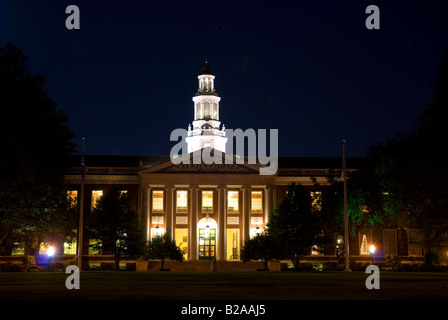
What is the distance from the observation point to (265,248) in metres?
49.5

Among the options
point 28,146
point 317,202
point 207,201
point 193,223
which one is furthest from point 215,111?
point 28,146

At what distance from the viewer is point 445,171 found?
32188 millimetres

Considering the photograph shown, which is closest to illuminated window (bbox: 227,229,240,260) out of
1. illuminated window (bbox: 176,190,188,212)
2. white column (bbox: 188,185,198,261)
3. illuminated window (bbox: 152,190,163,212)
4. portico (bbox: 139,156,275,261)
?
portico (bbox: 139,156,275,261)

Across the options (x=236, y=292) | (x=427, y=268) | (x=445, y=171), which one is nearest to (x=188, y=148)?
(x=427, y=268)

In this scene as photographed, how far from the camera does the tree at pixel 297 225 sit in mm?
52656

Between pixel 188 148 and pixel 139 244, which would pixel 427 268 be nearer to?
pixel 139 244

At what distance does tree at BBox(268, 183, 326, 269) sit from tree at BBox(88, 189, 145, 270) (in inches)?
464

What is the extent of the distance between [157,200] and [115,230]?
13.8m

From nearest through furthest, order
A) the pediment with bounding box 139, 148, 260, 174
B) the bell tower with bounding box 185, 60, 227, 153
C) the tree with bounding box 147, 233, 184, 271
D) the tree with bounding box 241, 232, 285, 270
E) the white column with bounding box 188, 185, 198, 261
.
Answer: the tree with bounding box 241, 232, 285, 270, the tree with bounding box 147, 233, 184, 271, the white column with bounding box 188, 185, 198, 261, the pediment with bounding box 139, 148, 260, 174, the bell tower with bounding box 185, 60, 227, 153

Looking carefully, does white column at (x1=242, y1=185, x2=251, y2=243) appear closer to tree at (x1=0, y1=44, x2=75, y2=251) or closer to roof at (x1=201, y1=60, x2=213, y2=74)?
roof at (x1=201, y1=60, x2=213, y2=74)

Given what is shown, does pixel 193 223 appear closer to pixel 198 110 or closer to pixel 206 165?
pixel 206 165

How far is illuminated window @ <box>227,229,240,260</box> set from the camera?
67.3 metres

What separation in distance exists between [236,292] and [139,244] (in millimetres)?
34549
